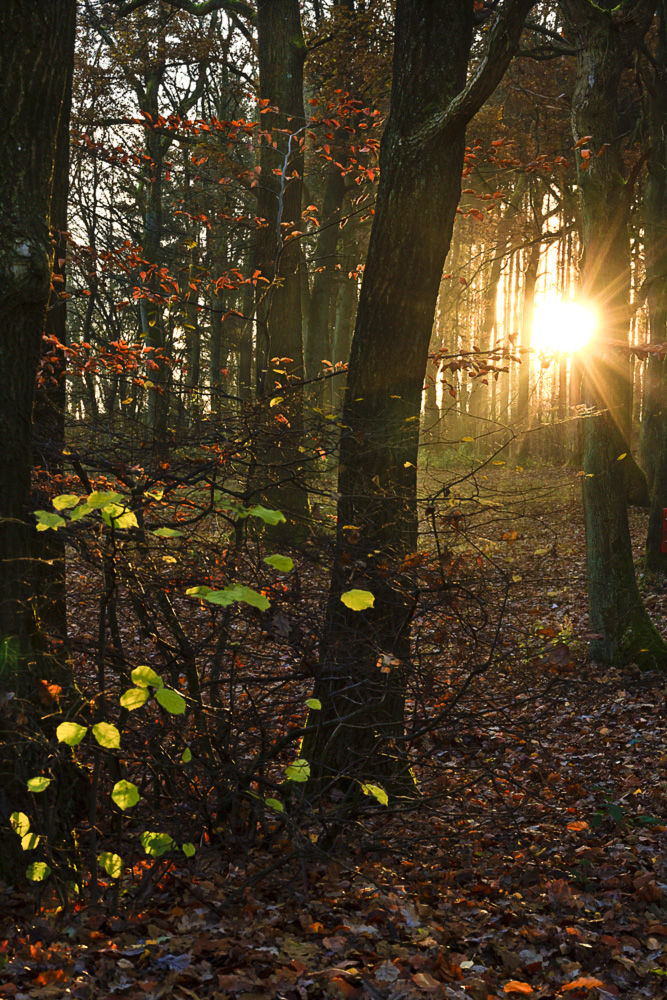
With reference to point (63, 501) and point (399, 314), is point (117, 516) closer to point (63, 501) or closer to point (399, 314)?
point (63, 501)

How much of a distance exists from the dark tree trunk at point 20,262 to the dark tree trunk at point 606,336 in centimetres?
641

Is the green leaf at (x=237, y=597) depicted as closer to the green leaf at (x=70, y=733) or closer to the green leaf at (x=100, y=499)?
the green leaf at (x=100, y=499)

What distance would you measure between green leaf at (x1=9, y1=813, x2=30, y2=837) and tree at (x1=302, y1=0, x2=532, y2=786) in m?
1.90

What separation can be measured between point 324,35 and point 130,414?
31.3 feet

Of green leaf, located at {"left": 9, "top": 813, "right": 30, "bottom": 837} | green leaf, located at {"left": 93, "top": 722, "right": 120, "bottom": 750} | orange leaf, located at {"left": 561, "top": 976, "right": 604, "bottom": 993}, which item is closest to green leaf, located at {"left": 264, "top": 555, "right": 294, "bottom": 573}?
green leaf, located at {"left": 93, "top": 722, "right": 120, "bottom": 750}

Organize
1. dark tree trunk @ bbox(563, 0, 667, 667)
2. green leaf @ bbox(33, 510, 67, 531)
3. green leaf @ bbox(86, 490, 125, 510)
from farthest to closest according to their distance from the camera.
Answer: dark tree trunk @ bbox(563, 0, 667, 667), green leaf @ bbox(86, 490, 125, 510), green leaf @ bbox(33, 510, 67, 531)

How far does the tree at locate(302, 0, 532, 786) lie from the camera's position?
16.7 feet

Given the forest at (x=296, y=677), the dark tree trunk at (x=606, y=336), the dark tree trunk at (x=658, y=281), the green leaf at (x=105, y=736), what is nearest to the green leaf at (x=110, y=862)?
the forest at (x=296, y=677)

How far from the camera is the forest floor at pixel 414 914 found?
11.0 ft

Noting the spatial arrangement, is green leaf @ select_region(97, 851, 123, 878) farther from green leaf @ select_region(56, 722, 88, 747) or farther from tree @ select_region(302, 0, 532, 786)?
tree @ select_region(302, 0, 532, 786)

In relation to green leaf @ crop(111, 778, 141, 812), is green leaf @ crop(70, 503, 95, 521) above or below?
above

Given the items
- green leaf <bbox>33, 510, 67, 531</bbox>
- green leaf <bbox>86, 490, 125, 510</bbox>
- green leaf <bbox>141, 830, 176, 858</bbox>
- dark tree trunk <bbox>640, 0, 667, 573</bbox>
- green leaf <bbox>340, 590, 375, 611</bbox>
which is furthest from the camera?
dark tree trunk <bbox>640, 0, 667, 573</bbox>

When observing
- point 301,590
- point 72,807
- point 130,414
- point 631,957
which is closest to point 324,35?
point 130,414

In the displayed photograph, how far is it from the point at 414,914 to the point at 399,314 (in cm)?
386
